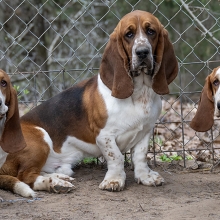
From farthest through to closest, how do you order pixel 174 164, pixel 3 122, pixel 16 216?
1. pixel 174 164
2. pixel 3 122
3. pixel 16 216

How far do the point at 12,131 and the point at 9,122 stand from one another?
2.9 inches

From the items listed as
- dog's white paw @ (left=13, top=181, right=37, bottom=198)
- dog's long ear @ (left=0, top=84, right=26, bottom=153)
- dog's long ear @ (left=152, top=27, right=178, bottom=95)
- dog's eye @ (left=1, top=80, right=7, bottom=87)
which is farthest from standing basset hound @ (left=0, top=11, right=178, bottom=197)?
dog's eye @ (left=1, top=80, right=7, bottom=87)

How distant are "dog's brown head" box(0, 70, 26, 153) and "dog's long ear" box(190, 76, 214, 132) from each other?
147cm

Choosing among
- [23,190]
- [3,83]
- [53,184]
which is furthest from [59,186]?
[3,83]

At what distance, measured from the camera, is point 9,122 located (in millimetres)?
4918

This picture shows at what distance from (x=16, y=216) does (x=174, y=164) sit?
217 centimetres

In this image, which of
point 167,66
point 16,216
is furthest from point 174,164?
point 16,216

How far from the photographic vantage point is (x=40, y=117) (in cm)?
585

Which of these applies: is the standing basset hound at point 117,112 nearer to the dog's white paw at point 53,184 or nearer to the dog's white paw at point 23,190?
the dog's white paw at point 53,184

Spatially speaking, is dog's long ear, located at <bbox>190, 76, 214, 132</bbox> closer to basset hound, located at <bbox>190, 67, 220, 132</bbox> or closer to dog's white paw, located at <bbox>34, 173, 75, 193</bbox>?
basset hound, located at <bbox>190, 67, 220, 132</bbox>

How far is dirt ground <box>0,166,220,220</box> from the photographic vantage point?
451cm

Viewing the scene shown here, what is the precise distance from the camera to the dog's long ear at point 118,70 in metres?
5.21

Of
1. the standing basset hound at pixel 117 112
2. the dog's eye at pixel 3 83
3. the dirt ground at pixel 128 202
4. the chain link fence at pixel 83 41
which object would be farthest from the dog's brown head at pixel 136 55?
the chain link fence at pixel 83 41

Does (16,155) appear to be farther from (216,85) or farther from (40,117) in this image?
(216,85)
